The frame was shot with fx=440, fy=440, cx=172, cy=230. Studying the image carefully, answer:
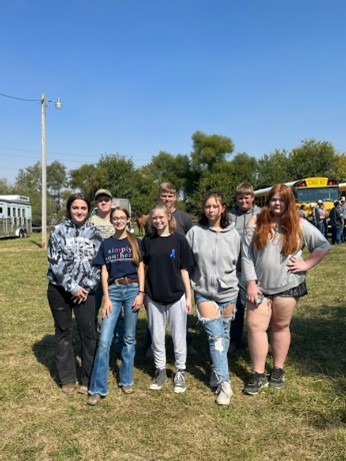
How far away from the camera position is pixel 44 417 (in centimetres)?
362

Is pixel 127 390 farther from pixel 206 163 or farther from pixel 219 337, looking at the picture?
pixel 206 163

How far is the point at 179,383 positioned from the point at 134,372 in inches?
26.7

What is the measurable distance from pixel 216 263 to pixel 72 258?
1.30 meters

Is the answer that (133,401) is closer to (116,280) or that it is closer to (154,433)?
(154,433)

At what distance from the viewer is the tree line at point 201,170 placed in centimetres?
5034

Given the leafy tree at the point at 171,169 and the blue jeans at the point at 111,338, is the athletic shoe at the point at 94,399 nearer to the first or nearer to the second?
the blue jeans at the point at 111,338

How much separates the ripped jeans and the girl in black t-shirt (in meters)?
0.21

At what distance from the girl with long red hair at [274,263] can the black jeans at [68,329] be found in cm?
145

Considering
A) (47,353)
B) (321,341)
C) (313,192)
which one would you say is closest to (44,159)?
(313,192)

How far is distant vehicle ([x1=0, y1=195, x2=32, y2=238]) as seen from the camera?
2750 centimetres

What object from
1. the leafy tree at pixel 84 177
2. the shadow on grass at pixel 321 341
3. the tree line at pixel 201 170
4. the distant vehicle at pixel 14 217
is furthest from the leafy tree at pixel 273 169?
the shadow on grass at pixel 321 341

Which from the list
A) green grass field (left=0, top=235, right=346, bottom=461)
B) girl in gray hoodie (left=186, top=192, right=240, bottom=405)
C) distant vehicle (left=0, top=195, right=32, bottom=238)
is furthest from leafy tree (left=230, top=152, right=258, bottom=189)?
girl in gray hoodie (left=186, top=192, right=240, bottom=405)

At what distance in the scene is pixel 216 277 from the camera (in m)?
3.97

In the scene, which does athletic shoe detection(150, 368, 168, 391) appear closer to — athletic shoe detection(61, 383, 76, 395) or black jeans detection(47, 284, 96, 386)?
black jeans detection(47, 284, 96, 386)
